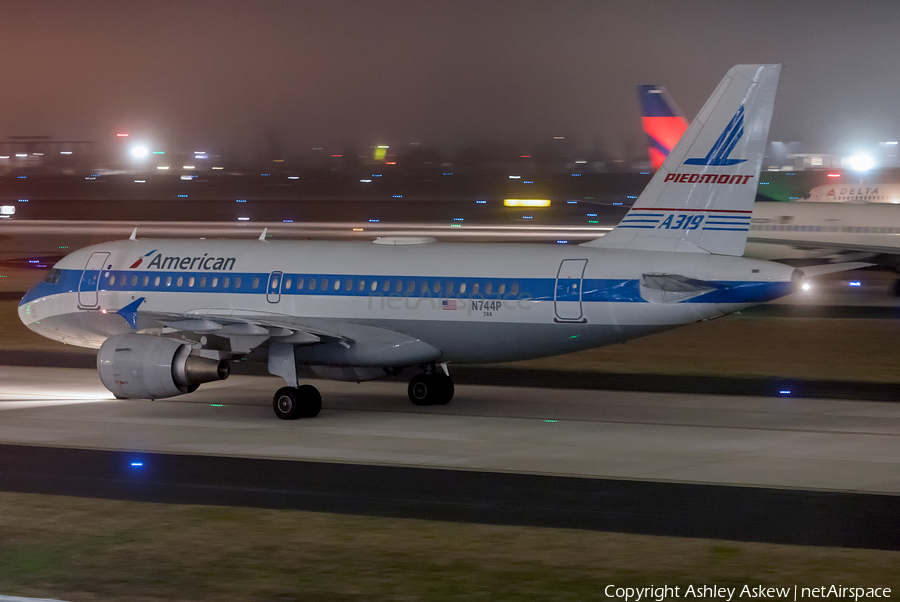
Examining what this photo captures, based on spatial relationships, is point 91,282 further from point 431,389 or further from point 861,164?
point 861,164

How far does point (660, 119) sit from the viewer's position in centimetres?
5688

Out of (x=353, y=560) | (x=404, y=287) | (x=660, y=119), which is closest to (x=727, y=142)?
(x=404, y=287)

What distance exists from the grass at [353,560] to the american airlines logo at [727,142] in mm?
11383

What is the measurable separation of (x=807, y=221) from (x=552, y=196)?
90.7m

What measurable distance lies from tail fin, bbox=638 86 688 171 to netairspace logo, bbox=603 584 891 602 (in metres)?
45.8

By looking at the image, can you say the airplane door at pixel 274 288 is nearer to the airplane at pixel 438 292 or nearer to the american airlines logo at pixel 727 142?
the airplane at pixel 438 292

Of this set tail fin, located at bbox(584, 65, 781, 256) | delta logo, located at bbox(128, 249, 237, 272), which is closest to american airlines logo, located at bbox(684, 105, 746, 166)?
tail fin, located at bbox(584, 65, 781, 256)

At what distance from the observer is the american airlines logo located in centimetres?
2384

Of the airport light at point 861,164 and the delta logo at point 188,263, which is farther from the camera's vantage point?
the airport light at point 861,164

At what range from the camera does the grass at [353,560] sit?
12547 millimetres

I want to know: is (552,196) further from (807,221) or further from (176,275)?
(176,275)

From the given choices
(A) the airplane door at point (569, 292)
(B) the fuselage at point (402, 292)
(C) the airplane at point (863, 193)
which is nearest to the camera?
(B) the fuselage at point (402, 292)

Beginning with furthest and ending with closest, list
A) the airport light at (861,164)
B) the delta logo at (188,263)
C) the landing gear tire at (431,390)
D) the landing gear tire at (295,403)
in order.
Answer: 1. the airport light at (861,164)
2. the delta logo at (188,263)
3. the landing gear tire at (431,390)
4. the landing gear tire at (295,403)

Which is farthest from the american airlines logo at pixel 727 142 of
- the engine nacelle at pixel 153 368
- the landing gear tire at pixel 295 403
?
the engine nacelle at pixel 153 368
